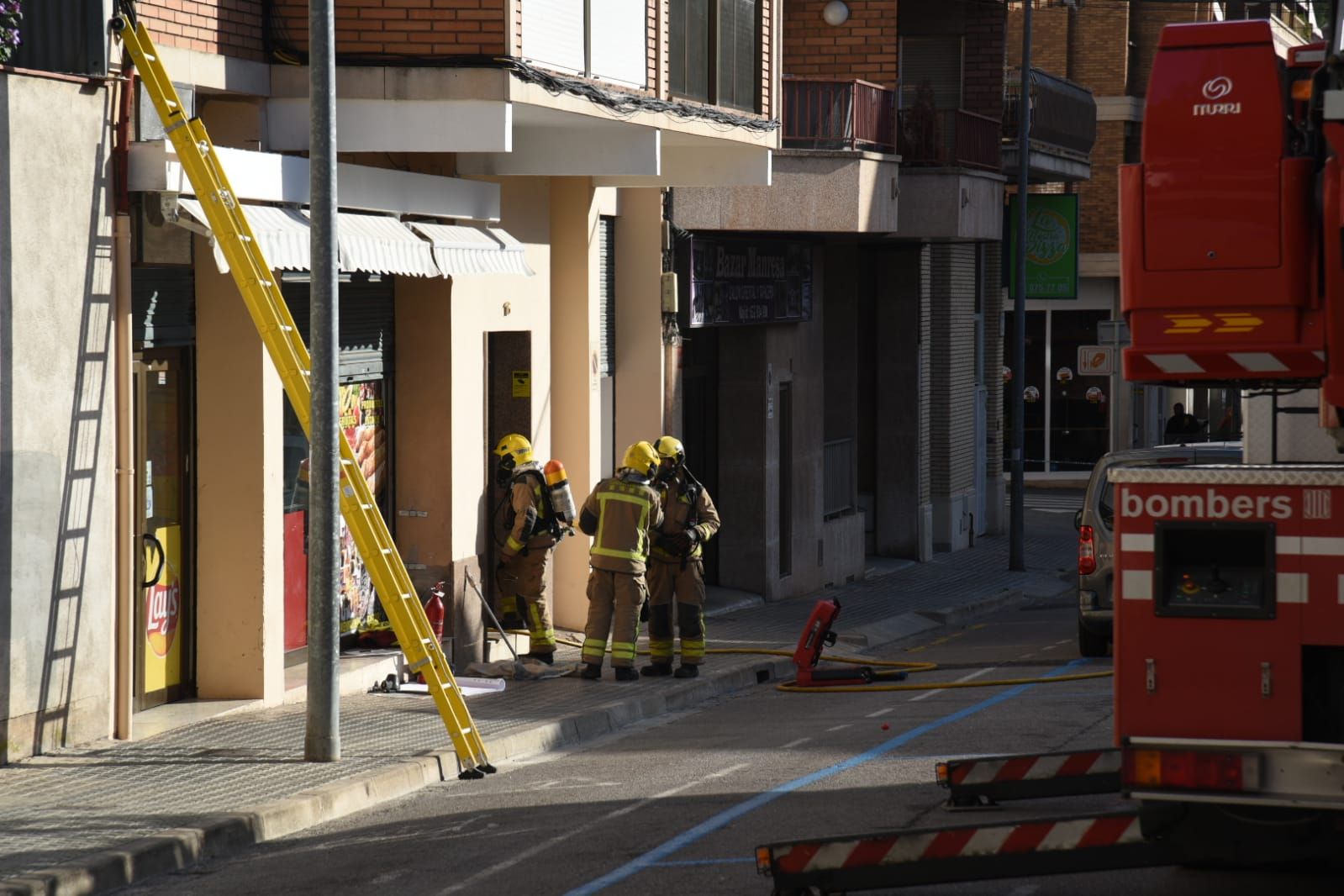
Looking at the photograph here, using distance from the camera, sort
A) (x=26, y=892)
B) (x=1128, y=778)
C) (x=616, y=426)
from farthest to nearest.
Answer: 1. (x=616, y=426)
2. (x=26, y=892)
3. (x=1128, y=778)

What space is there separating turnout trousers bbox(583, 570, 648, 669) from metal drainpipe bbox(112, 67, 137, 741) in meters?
4.22

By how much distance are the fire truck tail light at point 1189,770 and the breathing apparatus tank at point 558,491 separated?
9381 mm

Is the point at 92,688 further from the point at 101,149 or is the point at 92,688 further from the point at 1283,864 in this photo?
the point at 1283,864

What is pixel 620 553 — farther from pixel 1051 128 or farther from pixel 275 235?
pixel 1051 128

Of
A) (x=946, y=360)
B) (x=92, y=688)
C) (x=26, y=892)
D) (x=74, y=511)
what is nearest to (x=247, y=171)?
(x=74, y=511)

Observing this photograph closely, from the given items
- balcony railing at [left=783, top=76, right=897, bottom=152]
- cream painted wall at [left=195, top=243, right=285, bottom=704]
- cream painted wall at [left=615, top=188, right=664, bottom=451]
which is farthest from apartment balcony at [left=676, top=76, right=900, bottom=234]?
cream painted wall at [left=195, top=243, right=285, bottom=704]

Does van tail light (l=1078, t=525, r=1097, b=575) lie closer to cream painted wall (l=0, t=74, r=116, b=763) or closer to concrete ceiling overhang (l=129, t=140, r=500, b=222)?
concrete ceiling overhang (l=129, t=140, r=500, b=222)

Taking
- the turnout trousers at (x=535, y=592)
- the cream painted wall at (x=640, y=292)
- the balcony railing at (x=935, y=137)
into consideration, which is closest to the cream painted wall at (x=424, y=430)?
the turnout trousers at (x=535, y=592)

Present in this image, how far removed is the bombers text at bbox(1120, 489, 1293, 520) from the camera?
7.31m

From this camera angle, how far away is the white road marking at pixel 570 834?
9.03 metres

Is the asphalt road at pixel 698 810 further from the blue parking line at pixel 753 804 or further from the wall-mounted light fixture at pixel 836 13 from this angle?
the wall-mounted light fixture at pixel 836 13

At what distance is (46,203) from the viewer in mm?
11609

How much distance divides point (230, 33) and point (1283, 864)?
8.74 m

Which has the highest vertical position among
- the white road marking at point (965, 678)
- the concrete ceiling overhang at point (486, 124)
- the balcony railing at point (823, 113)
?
the balcony railing at point (823, 113)
